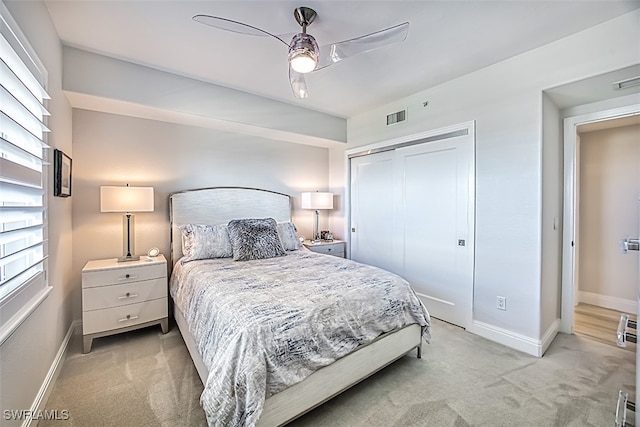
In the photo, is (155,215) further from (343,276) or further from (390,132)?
(390,132)

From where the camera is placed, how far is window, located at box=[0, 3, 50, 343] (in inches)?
50.6

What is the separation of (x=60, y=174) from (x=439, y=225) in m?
3.64

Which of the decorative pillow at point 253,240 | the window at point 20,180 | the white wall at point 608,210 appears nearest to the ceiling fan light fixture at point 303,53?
the window at point 20,180

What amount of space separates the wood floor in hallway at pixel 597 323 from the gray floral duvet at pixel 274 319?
1.93m

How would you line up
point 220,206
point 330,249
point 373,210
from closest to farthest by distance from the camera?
1. point 220,206
2. point 373,210
3. point 330,249

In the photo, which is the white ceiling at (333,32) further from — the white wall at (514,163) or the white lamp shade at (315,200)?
the white lamp shade at (315,200)

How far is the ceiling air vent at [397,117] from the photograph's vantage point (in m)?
3.56

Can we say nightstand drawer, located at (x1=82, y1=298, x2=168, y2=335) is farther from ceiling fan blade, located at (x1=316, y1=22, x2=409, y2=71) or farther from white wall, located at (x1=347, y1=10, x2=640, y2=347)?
white wall, located at (x1=347, y1=10, x2=640, y2=347)

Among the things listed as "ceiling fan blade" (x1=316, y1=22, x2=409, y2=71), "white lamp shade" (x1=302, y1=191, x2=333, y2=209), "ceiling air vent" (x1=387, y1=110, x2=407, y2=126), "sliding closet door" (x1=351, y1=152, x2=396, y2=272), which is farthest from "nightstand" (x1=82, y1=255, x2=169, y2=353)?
"ceiling air vent" (x1=387, y1=110, x2=407, y2=126)

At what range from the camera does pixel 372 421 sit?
1710 mm

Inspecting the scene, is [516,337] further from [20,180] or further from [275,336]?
[20,180]

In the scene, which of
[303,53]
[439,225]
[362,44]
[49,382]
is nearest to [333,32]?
[362,44]

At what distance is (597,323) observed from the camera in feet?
10.2

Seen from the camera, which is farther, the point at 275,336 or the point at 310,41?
A: the point at 310,41
